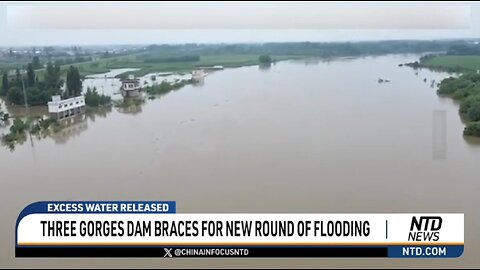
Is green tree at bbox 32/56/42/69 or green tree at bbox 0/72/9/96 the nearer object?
green tree at bbox 32/56/42/69

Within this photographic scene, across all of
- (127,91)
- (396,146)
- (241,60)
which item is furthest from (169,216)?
(241,60)

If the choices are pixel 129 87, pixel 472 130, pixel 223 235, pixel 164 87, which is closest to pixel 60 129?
A: pixel 129 87

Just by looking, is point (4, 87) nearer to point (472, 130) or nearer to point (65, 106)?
point (65, 106)

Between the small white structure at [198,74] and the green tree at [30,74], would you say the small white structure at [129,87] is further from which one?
the small white structure at [198,74]

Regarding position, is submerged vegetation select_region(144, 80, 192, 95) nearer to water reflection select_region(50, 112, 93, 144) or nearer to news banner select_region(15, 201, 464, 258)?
water reflection select_region(50, 112, 93, 144)

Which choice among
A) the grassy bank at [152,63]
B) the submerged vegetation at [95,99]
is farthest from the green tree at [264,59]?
the submerged vegetation at [95,99]

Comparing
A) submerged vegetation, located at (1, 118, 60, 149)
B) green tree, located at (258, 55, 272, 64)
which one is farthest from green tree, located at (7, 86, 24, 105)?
green tree, located at (258, 55, 272, 64)
